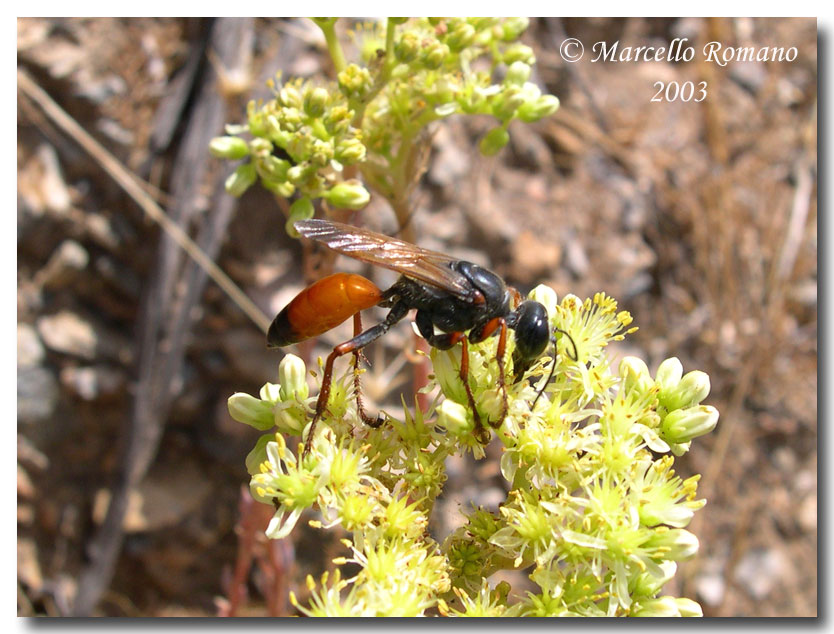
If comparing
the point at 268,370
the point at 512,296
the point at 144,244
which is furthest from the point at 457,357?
the point at 144,244

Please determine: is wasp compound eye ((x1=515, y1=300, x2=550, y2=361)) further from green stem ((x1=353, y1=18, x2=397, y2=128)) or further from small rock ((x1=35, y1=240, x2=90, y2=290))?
A: small rock ((x1=35, y1=240, x2=90, y2=290))

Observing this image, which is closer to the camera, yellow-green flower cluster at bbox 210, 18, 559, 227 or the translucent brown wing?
the translucent brown wing

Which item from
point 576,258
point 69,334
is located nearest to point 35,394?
point 69,334

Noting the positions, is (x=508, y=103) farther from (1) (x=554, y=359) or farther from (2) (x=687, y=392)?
(2) (x=687, y=392)

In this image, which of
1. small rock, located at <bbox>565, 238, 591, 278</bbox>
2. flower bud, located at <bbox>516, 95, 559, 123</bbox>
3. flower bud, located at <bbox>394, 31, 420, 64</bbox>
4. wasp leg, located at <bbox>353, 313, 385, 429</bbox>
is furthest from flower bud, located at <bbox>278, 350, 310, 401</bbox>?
small rock, located at <bbox>565, 238, 591, 278</bbox>

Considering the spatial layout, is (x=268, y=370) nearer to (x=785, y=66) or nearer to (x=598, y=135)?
(x=598, y=135)
